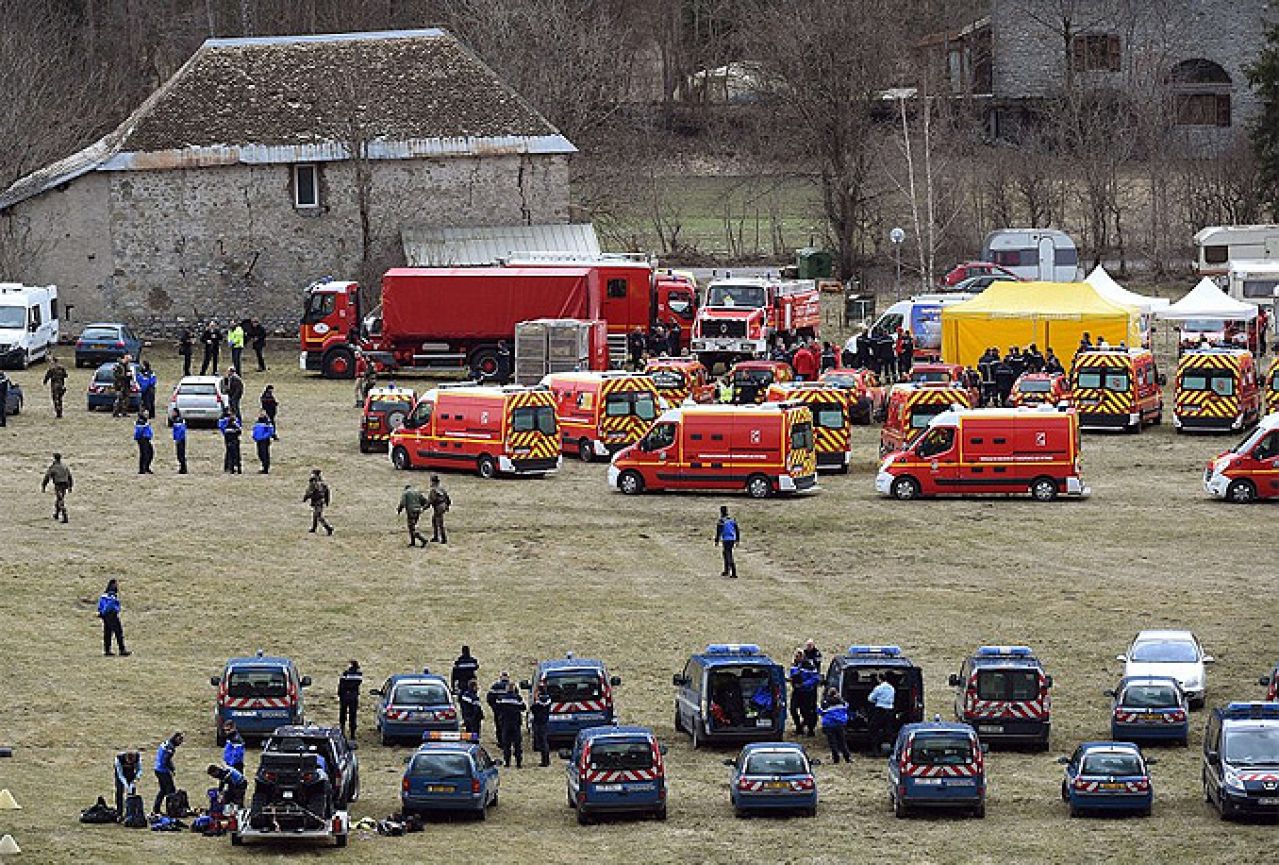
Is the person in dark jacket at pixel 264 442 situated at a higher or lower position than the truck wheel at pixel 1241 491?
higher

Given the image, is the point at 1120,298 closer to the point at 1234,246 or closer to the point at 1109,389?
the point at 1109,389

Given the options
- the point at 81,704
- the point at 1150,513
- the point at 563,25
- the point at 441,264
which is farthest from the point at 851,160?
the point at 81,704

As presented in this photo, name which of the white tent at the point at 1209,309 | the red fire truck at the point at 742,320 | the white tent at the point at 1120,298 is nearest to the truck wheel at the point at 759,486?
the red fire truck at the point at 742,320

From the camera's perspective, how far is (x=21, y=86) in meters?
93.1

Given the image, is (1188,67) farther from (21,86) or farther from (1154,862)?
(1154,862)

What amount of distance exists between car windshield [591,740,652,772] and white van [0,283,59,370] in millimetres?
43721

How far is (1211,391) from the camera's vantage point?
65.2 m

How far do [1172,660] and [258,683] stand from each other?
13.1 m

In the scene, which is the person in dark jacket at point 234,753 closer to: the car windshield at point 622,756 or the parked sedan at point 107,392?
the car windshield at point 622,756

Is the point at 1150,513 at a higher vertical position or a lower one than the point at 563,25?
lower

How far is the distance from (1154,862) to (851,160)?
70617 mm

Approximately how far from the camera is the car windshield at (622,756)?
32.7 m

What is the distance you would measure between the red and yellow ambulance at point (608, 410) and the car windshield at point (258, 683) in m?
24.5

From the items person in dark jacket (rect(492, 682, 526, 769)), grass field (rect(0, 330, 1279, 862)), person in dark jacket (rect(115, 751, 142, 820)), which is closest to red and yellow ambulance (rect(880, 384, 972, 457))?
grass field (rect(0, 330, 1279, 862))
